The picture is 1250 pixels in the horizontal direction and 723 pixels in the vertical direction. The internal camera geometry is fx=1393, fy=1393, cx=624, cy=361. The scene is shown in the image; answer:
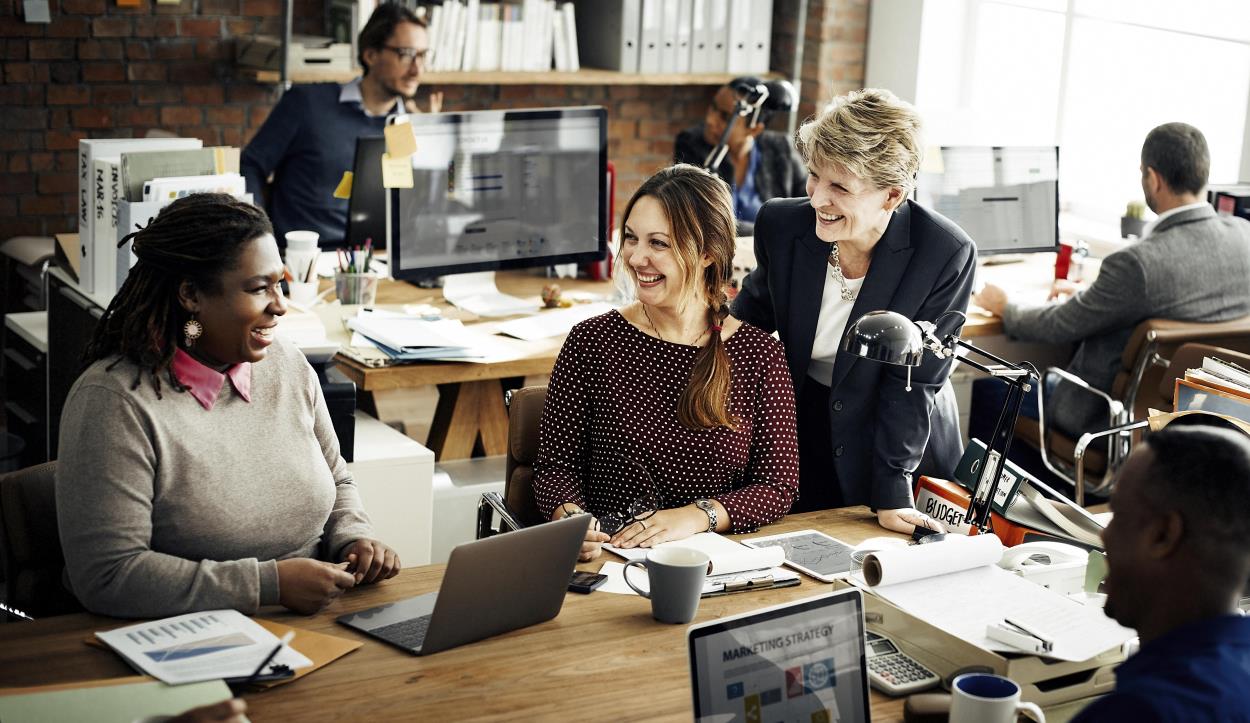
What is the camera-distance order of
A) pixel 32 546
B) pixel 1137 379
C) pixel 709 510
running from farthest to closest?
pixel 1137 379 → pixel 709 510 → pixel 32 546

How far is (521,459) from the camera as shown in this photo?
262 cm

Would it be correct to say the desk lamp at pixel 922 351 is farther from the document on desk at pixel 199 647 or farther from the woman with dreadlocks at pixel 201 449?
the document on desk at pixel 199 647

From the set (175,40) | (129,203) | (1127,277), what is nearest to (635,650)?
(129,203)

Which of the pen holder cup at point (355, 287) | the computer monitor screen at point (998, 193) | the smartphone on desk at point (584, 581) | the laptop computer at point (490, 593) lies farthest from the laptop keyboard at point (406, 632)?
the computer monitor screen at point (998, 193)

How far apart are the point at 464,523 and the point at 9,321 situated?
5.20ft

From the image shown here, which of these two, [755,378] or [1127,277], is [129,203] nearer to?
[755,378]

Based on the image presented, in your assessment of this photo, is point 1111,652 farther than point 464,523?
No

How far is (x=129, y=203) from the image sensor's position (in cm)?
327

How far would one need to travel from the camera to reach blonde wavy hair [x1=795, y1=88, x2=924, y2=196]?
2598mm

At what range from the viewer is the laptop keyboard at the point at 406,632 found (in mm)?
1854

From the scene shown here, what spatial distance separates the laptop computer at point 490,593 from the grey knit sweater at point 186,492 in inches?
7.5

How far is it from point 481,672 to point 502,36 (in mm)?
4164

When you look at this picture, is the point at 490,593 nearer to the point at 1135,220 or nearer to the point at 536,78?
the point at 1135,220

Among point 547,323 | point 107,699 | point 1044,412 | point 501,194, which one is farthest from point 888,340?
point 1044,412
